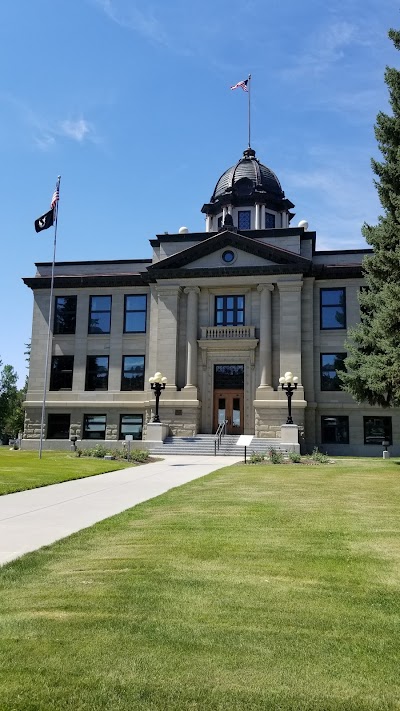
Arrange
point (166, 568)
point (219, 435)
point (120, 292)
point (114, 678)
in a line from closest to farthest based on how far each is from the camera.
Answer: point (114, 678) < point (166, 568) < point (219, 435) < point (120, 292)

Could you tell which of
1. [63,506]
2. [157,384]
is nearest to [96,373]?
[157,384]

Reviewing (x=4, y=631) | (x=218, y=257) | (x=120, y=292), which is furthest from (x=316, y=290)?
(x=4, y=631)

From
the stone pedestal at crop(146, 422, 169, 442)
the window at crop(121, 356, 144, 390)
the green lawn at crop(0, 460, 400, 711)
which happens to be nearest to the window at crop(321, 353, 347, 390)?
the stone pedestal at crop(146, 422, 169, 442)

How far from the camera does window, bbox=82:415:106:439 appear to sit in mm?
40438

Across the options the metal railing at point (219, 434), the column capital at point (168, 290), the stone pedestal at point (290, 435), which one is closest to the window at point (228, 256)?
the column capital at point (168, 290)

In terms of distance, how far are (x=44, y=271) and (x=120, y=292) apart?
269 inches

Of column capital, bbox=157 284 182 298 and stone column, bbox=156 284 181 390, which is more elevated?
column capital, bbox=157 284 182 298

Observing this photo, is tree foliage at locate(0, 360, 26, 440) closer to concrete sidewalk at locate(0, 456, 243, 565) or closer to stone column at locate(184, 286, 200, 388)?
stone column at locate(184, 286, 200, 388)

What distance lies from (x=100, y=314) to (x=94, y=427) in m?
8.40

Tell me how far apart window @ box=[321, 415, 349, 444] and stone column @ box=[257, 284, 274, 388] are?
15.4 feet

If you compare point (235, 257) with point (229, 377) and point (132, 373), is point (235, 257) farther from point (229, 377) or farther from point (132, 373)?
point (132, 373)

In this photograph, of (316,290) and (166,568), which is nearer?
(166,568)

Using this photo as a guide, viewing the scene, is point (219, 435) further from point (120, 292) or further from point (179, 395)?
point (120, 292)

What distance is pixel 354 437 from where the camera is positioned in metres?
37.0
